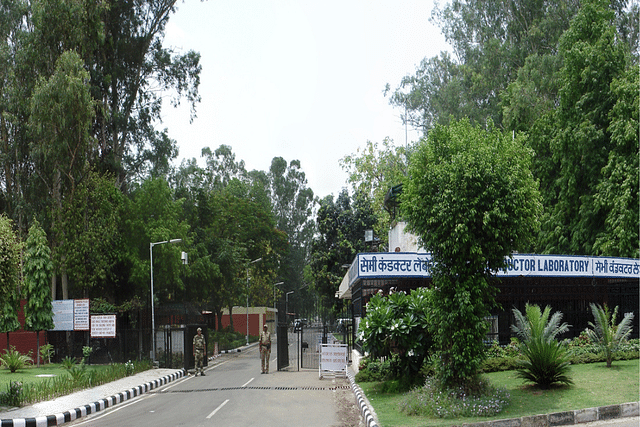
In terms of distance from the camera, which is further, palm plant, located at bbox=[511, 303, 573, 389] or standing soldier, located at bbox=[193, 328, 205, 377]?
standing soldier, located at bbox=[193, 328, 205, 377]

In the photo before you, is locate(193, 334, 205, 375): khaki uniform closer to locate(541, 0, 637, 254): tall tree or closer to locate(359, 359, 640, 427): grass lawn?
locate(359, 359, 640, 427): grass lawn

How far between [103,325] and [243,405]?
13.3 metres

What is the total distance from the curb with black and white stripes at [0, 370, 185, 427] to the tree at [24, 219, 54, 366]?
393 inches

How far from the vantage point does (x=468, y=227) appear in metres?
12.6

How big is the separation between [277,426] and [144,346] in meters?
18.8

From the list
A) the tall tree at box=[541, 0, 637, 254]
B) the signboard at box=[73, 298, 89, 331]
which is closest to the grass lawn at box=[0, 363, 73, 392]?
the signboard at box=[73, 298, 89, 331]

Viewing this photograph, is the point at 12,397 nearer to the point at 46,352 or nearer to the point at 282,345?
the point at 282,345

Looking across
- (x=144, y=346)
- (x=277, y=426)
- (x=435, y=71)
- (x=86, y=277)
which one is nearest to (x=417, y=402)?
(x=277, y=426)

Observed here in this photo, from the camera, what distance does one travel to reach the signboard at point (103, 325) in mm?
25797

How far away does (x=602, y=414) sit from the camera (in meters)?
11.1

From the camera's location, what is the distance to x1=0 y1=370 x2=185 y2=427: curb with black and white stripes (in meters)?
12.7

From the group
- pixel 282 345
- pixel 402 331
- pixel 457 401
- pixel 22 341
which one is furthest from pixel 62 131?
pixel 457 401

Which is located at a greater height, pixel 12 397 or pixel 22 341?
pixel 12 397

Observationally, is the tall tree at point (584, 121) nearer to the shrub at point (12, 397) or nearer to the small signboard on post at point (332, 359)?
the small signboard on post at point (332, 359)
